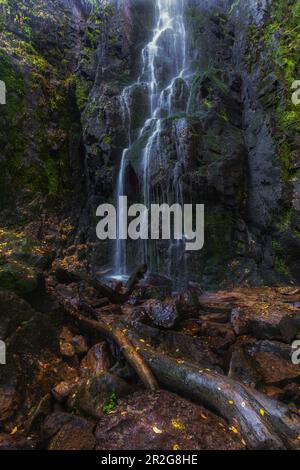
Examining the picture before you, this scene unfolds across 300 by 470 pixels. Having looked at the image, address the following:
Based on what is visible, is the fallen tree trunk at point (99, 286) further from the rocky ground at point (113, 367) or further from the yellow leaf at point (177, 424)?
the yellow leaf at point (177, 424)

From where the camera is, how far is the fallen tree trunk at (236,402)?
2998 mm

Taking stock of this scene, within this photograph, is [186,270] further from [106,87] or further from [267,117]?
[106,87]

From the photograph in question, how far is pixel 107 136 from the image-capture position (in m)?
13.5

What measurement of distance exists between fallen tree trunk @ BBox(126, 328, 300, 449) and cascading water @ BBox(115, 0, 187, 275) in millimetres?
7381

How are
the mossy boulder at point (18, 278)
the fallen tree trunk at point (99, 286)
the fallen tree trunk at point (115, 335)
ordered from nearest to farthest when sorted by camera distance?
the fallen tree trunk at point (115, 335) → the mossy boulder at point (18, 278) → the fallen tree trunk at point (99, 286)

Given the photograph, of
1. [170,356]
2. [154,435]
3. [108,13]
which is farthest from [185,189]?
[108,13]

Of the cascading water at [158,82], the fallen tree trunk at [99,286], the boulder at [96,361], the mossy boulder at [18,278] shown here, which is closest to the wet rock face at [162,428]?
the boulder at [96,361]

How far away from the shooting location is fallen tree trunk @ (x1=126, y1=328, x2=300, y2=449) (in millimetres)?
2998

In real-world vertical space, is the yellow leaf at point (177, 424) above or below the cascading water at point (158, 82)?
below

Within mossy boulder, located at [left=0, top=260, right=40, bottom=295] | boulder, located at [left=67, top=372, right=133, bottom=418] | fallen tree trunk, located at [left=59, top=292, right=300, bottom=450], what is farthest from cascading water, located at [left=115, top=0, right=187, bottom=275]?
boulder, located at [left=67, top=372, right=133, bottom=418]

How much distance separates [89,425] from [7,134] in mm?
11738

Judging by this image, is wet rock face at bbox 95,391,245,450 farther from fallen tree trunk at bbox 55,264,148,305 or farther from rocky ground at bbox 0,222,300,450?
fallen tree trunk at bbox 55,264,148,305

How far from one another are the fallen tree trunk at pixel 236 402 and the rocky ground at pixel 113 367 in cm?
7

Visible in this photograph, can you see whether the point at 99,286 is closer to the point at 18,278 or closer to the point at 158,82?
the point at 18,278
